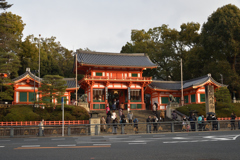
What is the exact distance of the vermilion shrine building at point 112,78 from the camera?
41.1m

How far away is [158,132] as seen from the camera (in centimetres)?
2194

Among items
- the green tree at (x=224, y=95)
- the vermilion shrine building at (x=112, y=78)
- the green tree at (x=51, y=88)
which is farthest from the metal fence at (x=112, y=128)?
the vermilion shrine building at (x=112, y=78)

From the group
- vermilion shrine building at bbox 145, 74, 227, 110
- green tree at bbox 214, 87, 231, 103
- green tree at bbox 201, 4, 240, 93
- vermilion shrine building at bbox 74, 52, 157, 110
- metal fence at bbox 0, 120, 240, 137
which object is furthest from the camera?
green tree at bbox 201, 4, 240, 93

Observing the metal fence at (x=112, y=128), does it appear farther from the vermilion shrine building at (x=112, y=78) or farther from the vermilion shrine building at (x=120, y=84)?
the vermilion shrine building at (x=112, y=78)

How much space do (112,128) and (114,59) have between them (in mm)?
24933

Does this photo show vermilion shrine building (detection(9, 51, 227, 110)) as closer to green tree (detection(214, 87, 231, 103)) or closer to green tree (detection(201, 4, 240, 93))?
green tree (detection(201, 4, 240, 93))

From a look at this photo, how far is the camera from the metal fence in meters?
20.0

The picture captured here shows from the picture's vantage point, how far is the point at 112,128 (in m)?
21.3

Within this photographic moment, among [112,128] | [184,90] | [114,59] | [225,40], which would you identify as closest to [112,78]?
[114,59]

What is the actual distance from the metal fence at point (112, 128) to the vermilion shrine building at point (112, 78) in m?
19.0

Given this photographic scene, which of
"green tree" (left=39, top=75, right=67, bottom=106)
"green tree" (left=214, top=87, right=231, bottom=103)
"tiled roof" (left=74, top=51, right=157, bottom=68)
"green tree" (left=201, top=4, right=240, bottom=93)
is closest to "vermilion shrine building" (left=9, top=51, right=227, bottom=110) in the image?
"tiled roof" (left=74, top=51, right=157, bottom=68)

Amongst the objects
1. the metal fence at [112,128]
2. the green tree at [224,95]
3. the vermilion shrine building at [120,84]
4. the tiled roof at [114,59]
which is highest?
the tiled roof at [114,59]

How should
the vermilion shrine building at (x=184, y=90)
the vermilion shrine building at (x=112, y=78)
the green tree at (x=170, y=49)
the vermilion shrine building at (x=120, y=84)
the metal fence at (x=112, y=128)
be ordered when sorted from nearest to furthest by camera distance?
the metal fence at (x=112, y=128) < the vermilion shrine building at (x=120, y=84) < the vermilion shrine building at (x=112, y=78) < the vermilion shrine building at (x=184, y=90) < the green tree at (x=170, y=49)

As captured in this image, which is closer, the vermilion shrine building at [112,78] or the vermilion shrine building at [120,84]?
the vermilion shrine building at [120,84]
